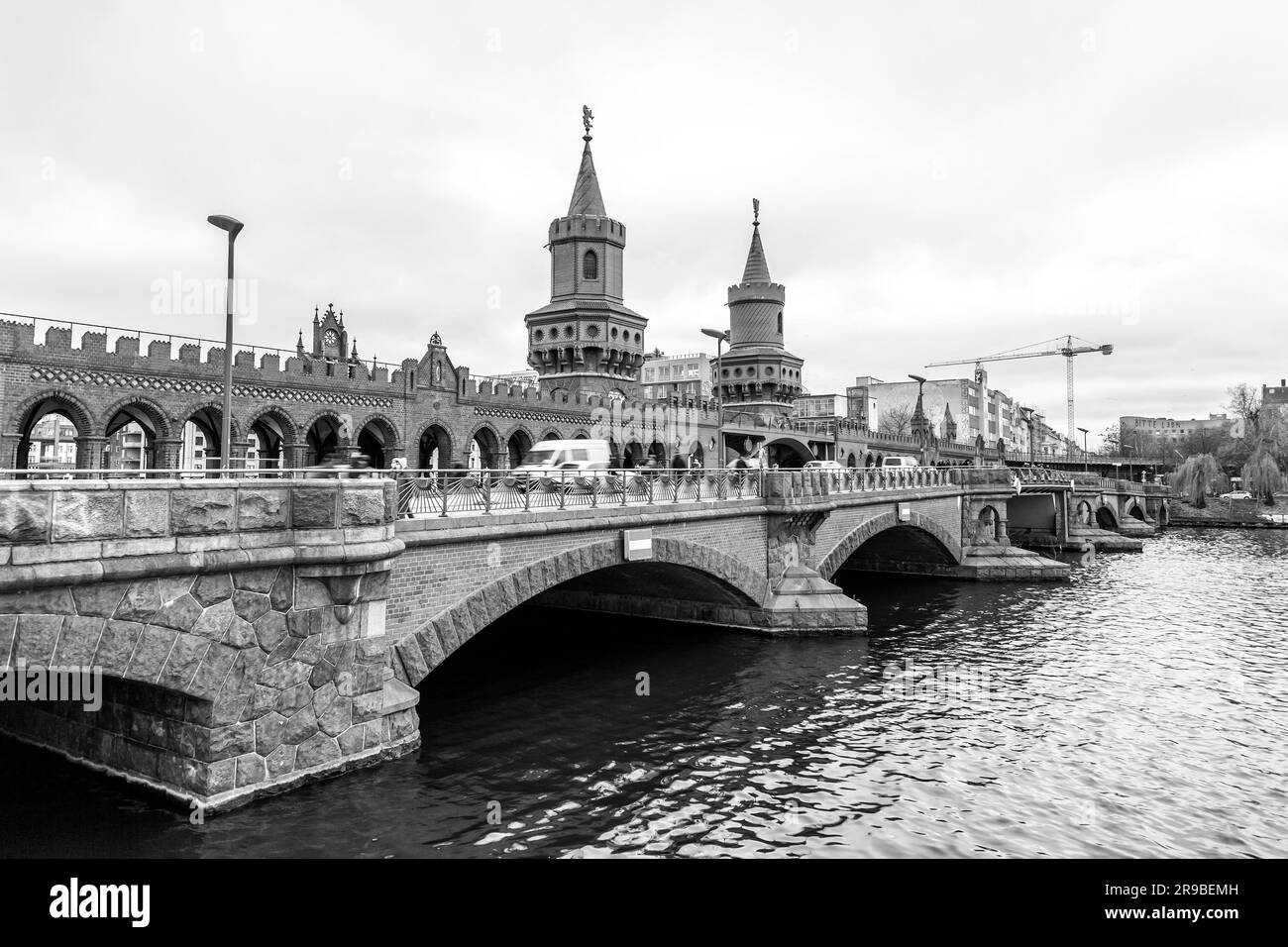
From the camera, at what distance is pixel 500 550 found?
601 inches

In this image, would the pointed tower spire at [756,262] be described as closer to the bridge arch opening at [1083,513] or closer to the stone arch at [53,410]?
the bridge arch opening at [1083,513]

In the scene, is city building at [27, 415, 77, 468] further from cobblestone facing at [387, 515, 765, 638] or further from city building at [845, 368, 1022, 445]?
city building at [845, 368, 1022, 445]

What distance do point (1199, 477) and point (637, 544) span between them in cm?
10570

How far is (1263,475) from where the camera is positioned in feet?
305

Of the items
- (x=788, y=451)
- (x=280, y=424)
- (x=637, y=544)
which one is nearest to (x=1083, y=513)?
(x=788, y=451)

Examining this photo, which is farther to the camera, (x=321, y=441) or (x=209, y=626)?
(x=321, y=441)

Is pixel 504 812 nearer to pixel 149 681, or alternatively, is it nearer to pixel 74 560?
pixel 149 681

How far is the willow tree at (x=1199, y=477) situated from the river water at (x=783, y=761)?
279 feet

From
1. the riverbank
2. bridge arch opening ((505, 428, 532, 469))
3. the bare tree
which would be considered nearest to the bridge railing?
bridge arch opening ((505, 428, 532, 469))

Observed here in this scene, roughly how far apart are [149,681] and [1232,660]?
27.5m

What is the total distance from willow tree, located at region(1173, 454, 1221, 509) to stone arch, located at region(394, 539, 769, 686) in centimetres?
10026

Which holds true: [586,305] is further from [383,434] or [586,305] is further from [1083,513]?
[1083,513]

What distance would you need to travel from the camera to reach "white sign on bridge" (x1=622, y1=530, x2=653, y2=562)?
1875 centimetres
